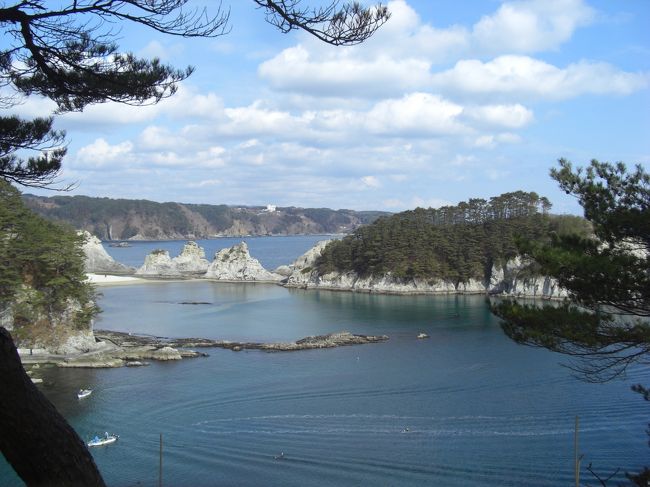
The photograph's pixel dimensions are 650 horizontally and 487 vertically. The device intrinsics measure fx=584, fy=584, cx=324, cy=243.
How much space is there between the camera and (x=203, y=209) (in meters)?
184

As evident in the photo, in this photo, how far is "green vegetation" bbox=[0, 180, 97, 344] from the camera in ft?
87.6

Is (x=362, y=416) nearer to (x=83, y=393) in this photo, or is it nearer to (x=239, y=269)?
(x=83, y=393)

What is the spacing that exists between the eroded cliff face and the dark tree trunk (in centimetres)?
4591

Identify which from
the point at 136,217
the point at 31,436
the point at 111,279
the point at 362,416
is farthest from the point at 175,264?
the point at 136,217

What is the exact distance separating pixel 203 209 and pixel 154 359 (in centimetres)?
16064

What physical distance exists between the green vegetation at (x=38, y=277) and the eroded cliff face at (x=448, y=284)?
106ft

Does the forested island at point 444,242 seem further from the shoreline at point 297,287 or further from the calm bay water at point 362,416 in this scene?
the calm bay water at point 362,416

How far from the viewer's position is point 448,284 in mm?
54906

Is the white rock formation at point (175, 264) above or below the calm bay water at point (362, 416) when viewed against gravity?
above

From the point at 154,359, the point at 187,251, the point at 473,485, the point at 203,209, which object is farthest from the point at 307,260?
the point at 203,209

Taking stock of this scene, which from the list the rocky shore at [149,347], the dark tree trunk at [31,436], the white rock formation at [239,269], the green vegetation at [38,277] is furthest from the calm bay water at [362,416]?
the white rock formation at [239,269]

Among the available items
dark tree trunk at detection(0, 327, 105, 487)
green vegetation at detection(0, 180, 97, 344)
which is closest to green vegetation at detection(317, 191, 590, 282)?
green vegetation at detection(0, 180, 97, 344)

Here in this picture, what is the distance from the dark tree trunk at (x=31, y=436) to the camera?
370cm

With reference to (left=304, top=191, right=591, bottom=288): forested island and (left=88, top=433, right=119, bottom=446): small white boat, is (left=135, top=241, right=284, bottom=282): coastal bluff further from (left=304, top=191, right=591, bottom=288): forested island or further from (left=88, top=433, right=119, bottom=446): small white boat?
(left=88, top=433, right=119, bottom=446): small white boat
